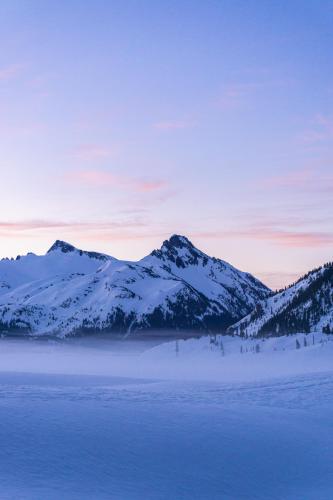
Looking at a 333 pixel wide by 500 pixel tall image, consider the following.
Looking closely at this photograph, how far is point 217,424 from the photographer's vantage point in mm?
33438

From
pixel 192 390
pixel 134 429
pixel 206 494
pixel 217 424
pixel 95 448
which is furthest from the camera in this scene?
pixel 192 390

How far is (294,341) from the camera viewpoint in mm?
172000

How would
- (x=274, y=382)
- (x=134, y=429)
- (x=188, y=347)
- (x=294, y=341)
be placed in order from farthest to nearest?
(x=188, y=347), (x=294, y=341), (x=274, y=382), (x=134, y=429)

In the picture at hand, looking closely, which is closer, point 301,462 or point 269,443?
point 301,462

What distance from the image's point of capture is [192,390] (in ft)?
160

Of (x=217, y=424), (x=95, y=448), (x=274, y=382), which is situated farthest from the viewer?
(x=274, y=382)

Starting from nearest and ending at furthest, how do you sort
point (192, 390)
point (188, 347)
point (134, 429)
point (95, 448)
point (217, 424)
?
1. point (95, 448)
2. point (134, 429)
3. point (217, 424)
4. point (192, 390)
5. point (188, 347)

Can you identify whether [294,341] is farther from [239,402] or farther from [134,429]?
[134,429]

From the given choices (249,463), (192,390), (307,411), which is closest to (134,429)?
(249,463)

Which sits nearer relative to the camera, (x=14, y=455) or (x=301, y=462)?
(x=14, y=455)

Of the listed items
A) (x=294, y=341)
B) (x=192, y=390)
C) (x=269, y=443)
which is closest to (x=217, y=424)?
(x=269, y=443)

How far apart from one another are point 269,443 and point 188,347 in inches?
6638

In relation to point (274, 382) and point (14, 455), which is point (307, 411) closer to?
point (274, 382)

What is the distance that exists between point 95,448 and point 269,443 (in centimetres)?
874
